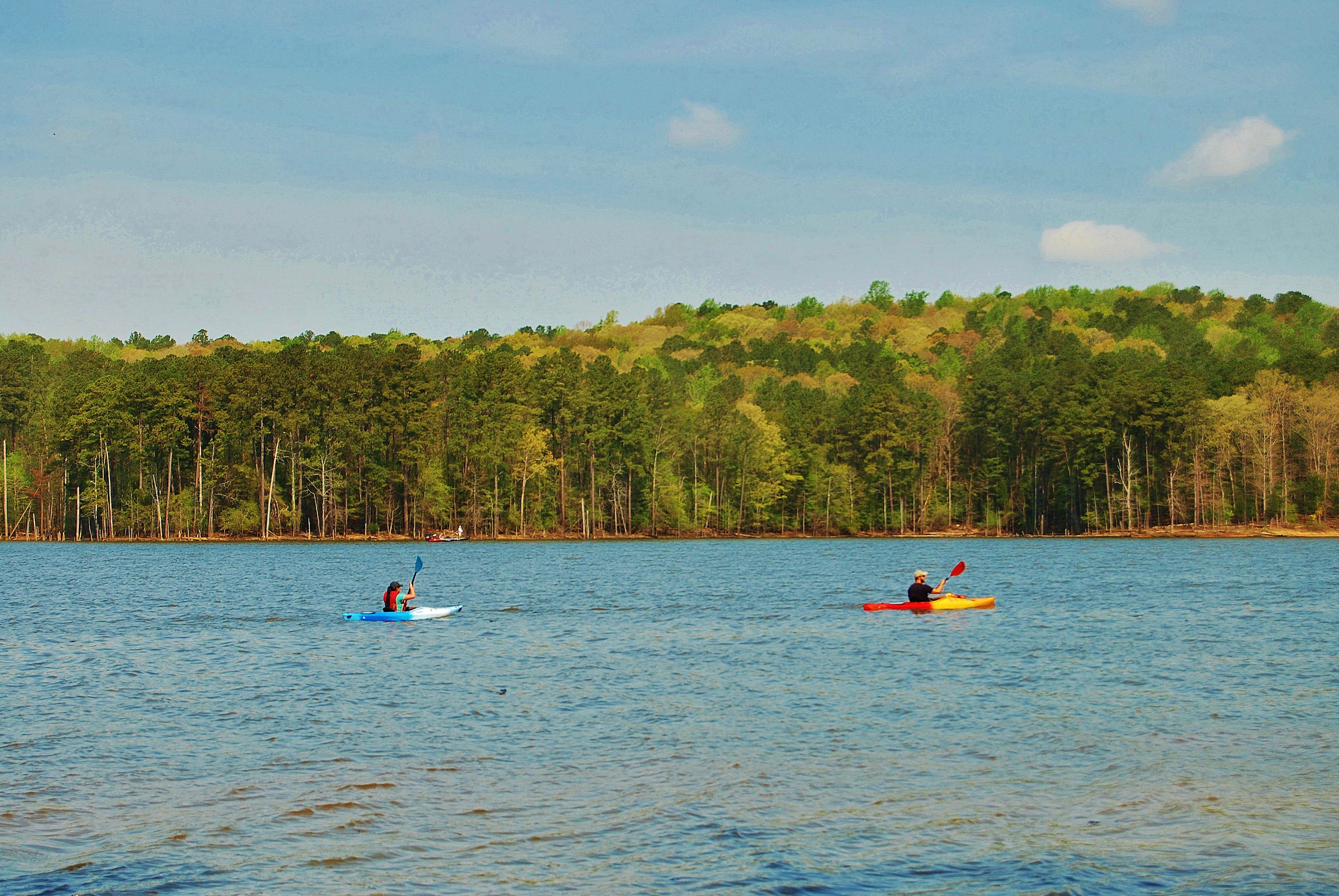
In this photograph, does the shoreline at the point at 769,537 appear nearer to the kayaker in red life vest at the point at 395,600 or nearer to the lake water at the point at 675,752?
the kayaker in red life vest at the point at 395,600

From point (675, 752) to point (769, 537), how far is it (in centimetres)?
10904

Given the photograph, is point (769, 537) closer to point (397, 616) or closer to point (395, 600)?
point (395, 600)

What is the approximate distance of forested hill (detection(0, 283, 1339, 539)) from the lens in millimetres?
108875

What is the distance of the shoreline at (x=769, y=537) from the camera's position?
106 m

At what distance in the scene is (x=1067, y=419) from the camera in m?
117

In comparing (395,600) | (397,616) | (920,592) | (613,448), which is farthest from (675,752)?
(613,448)

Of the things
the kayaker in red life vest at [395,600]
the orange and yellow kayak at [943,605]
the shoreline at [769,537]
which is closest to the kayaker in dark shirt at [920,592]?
the orange and yellow kayak at [943,605]

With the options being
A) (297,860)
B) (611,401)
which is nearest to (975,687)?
(297,860)

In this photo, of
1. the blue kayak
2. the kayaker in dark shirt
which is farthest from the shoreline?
the kayaker in dark shirt

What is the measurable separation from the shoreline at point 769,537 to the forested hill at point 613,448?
1023 millimetres

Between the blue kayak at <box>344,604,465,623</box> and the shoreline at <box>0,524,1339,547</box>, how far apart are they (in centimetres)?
6832

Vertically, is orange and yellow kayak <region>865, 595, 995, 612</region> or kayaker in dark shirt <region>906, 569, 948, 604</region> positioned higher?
kayaker in dark shirt <region>906, 569, 948, 604</region>

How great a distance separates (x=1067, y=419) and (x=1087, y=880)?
4358 inches

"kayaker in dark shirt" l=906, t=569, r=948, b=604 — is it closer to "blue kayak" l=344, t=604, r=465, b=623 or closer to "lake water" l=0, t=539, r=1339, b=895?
"lake water" l=0, t=539, r=1339, b=895
